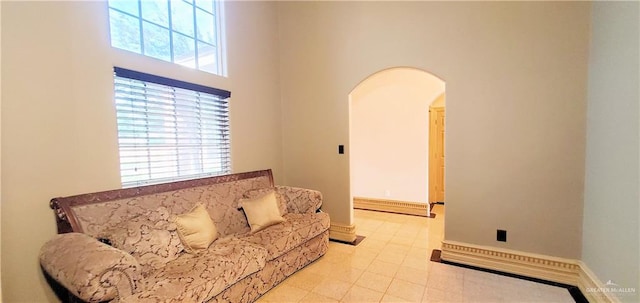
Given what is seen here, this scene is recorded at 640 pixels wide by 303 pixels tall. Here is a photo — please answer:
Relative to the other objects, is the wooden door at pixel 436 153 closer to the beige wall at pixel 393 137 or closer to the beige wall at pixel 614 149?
the beige wall at pixel 393 137

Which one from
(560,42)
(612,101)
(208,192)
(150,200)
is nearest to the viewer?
(612,101)

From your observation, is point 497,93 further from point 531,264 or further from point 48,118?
point 48,118

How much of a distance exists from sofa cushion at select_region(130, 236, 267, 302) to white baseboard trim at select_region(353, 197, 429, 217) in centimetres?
308

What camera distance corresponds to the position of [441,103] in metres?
5.08

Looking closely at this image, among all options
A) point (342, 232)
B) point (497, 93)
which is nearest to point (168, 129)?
point (342, 232)

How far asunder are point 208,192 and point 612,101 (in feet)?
10.9

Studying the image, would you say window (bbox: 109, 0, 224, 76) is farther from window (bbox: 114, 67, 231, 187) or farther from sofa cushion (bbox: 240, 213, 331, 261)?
sofa cushion (bbox: 240, 213, 331, 261)

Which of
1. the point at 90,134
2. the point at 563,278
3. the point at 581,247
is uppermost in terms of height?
Answer: the point at 90,134

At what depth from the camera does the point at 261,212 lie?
259 centimetres

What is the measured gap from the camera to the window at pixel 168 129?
2115 millimetres

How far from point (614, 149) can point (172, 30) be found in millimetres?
3704

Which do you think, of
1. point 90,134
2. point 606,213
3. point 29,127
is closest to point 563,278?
point 606,213

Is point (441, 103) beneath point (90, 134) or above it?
above

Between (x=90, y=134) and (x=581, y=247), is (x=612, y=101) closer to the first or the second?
(x=581, y=247)
